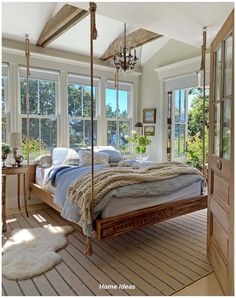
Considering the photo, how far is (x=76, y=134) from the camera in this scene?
16.6 ft

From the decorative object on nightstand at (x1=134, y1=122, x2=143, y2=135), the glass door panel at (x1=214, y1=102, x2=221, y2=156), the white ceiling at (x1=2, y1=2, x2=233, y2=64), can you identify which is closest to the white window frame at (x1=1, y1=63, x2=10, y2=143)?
the white ceiling at (x1=2, y1=2, x2=233, y2=64)

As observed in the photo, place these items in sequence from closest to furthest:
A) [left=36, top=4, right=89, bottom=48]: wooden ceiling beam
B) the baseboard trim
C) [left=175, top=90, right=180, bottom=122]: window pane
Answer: [left=36, top=4, right=89, bottom=48]: wooden ceiling beam
the baseboard trim
[left=175, top=90, right=180, bottom=122]: window pane

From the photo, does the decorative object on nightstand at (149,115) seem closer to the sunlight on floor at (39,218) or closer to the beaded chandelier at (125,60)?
the beaded chandelier at (125,60)

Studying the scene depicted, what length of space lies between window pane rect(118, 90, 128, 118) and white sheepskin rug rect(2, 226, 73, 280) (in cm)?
324

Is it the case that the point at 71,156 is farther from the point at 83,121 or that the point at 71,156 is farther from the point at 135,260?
the point at 135,260

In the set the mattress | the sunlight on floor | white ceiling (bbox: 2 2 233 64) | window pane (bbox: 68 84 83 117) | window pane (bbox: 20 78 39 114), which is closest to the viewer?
the mattress

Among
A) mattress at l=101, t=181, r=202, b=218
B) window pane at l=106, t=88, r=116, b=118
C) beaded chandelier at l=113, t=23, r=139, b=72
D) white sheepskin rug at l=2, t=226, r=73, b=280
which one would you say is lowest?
white sheepskin rug at l=2, t=226, r=73, b=280

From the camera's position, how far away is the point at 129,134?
6.04 meters

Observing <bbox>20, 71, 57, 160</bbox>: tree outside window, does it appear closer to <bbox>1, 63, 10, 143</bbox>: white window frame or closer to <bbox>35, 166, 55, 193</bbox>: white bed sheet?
<bbox>1, 63, 10, 143</bbox>: white window frame

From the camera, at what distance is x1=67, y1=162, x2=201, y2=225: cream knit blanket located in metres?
2.47

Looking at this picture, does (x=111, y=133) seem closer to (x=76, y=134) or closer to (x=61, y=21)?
(x=76, y=134)

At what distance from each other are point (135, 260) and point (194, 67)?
3800mm

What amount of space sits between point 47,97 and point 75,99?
574 mm

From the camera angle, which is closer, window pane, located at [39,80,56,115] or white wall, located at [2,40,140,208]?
white wall, located at [2,40,140,208]
